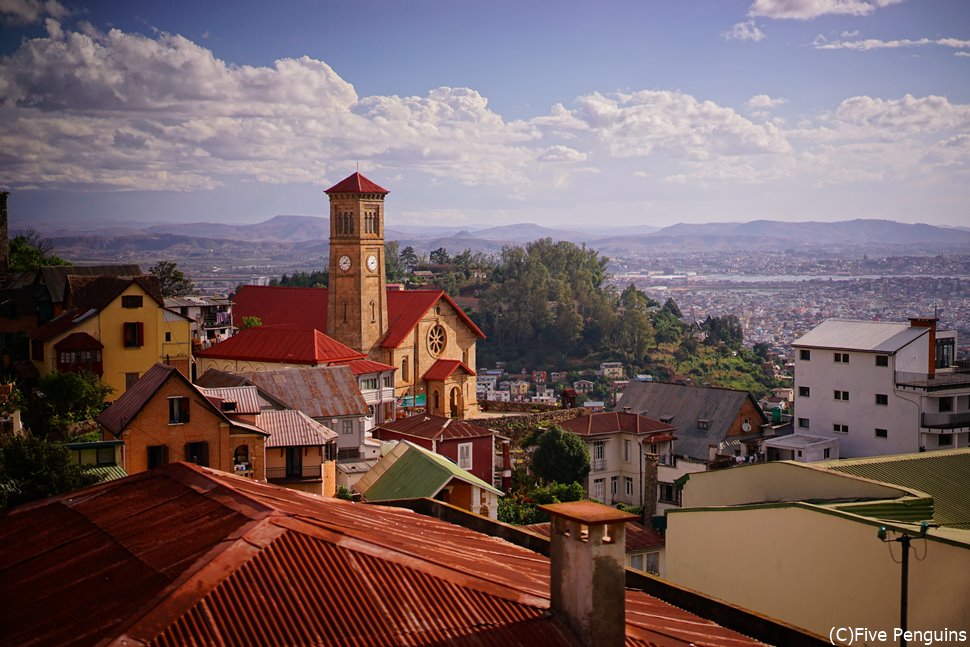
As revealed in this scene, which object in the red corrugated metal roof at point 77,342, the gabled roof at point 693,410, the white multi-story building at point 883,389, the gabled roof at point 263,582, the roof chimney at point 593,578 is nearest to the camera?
the gabled roof at point 263,582

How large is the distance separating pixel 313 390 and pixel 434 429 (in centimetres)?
565

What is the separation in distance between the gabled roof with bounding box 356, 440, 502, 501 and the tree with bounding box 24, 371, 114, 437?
9324 mm

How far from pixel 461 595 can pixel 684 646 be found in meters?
1.90

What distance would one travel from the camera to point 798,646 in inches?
412

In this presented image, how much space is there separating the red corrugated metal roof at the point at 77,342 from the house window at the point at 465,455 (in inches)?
508

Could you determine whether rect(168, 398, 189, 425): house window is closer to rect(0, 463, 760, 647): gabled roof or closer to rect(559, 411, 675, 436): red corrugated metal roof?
rect(0, 463, 760, 647): gabled roof

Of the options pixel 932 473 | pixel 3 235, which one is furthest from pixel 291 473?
pixel 3 235

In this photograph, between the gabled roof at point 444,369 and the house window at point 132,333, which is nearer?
the house window at point 132,333

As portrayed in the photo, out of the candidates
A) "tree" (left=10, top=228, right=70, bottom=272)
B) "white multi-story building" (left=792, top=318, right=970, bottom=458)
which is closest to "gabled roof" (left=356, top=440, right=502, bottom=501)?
"white multi-story building" (left=792, top=318, right=970, bottom=458)

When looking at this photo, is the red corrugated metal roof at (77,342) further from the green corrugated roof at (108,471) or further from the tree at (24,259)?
the tree at (24,259)

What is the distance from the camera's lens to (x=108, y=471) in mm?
22719

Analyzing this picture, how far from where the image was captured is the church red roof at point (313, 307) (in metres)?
54.0

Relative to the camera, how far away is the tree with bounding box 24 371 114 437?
32.2m

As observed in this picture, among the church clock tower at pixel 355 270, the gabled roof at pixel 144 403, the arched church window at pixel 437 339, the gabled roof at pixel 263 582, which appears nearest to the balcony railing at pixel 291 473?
A: the gabled roof at pixel 144 403
